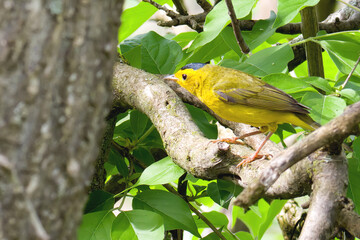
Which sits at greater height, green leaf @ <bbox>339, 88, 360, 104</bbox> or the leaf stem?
green leaf @ <bbox>339, 88, 360, 104</bbox>

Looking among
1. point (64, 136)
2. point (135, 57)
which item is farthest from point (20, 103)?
point (135, 57)

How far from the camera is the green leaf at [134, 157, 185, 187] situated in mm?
2344

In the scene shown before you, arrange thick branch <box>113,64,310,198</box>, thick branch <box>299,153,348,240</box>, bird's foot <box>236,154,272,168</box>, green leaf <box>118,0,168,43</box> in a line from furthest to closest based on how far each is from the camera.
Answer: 1. green leaf <box>118,0,168,43</box>
2. bird's foot <box>236,154,272,168</box>
3. thick branch <box>113,64,310,198</box>
4. thick branch <box>299,153,348,240</box>

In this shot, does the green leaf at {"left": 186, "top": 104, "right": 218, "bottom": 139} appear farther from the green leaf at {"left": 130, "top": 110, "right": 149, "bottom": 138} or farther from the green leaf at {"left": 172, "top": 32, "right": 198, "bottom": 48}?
the green leaf at {"left": 172, "top": 32, "right": 198, "bottom": 48}

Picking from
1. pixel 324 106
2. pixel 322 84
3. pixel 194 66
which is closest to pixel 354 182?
pixel 324 106

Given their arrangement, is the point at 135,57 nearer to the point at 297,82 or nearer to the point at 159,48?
the point at 159,48

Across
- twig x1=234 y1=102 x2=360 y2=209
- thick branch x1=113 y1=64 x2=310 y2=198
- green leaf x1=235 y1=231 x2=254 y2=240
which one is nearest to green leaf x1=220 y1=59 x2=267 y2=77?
thick branch x1=113 y1=64 x2=310 y2=198

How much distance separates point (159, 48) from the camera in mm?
3227

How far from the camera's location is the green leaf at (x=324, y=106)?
2390 millimetres

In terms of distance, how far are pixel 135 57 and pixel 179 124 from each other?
91 centimetres

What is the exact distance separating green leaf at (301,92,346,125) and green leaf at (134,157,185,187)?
0.70 metres

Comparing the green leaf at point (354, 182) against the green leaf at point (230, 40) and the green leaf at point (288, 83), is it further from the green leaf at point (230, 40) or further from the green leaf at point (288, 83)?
the green leaf at point (230, 40)

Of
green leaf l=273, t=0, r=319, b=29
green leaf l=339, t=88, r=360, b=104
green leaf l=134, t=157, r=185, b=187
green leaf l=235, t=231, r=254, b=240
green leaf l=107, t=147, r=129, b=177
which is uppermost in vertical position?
green leaf l=273, t=0, r=319, b=29

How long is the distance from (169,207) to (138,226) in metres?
0.28
